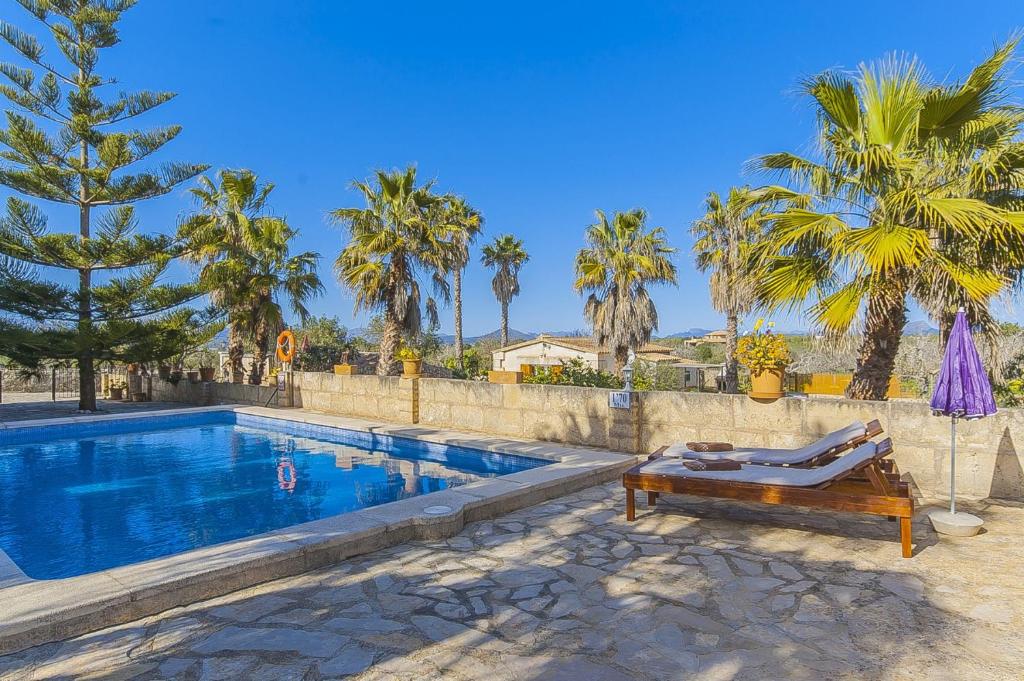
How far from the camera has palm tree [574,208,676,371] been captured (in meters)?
21.5

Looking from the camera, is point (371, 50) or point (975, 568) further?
point (371, 50)

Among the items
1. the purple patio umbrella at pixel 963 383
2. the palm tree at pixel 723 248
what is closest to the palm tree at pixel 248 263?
the palm tree at pixel 723 248

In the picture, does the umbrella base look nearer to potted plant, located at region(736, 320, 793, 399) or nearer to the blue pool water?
potted plant, located at region(736, 320, 793, 399)

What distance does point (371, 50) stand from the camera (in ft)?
71.9

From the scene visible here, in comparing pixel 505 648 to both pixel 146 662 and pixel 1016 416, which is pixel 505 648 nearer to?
pixel 146 662

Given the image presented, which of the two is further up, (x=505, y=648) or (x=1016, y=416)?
(x=1016, y=416)

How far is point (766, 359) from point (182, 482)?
7755 mm

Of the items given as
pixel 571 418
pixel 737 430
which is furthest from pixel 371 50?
pixel 737 430

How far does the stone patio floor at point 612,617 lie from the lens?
264 centimetres

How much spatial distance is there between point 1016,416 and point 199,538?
299 inches

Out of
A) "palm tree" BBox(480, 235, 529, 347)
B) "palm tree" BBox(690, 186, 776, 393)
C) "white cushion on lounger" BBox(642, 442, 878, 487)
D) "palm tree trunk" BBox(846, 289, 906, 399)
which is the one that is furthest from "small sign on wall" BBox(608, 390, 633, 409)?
"palm tree" BBox(480, 235, 529, 347)

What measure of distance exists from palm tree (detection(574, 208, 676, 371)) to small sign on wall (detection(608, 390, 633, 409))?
13910 mm

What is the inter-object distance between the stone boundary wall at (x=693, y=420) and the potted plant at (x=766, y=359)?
0.18m

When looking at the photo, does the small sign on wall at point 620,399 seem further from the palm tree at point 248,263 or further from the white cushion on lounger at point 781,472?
the palm tree at point 248,263
